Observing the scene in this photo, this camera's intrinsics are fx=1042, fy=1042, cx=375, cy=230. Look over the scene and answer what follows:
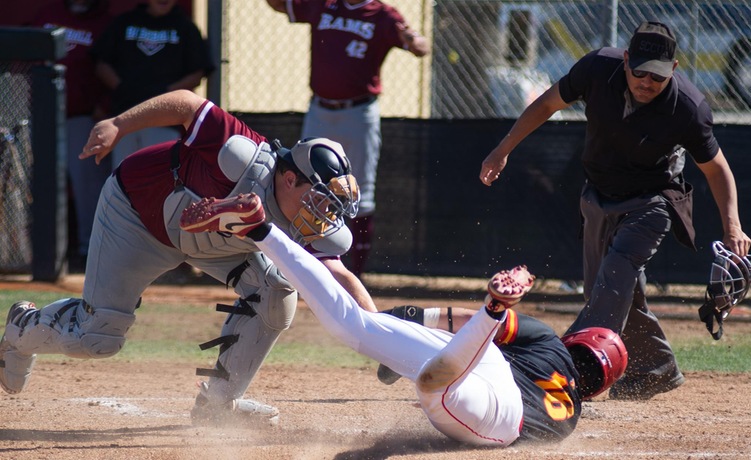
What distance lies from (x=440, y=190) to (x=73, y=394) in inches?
161

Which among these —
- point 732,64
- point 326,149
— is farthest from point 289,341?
point 732,64

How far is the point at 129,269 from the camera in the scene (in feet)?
14.7

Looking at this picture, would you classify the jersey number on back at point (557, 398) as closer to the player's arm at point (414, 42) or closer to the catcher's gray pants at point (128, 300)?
the catcher's gray pants at point (128, 300)

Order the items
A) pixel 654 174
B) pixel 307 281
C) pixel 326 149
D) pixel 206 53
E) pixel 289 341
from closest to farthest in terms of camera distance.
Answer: pixel 307 281 < pixel 326 149 < pixel 654 174 < pixel 289 341 < pixel 206 53

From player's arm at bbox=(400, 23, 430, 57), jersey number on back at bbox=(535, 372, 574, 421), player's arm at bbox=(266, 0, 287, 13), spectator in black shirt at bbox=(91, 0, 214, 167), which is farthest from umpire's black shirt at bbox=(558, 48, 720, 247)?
spectator in black shirt at bbox=(91, 0, 214, 167)

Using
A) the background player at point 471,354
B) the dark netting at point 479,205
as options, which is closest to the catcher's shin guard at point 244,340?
the background player at point 471,354

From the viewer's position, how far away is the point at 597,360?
439cm

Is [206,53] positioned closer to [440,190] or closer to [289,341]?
[440,190]

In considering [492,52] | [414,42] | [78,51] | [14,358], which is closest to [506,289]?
[14,358]

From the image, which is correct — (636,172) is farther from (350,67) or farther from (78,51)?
(78,51)

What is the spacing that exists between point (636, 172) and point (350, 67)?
3.28m

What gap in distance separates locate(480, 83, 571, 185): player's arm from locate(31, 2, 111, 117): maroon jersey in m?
4.87

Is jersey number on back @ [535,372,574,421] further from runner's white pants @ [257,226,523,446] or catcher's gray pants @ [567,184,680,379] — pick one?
catcher's gray pants @ [567,184,680,379]

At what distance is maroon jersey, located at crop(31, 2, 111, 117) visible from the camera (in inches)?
358
